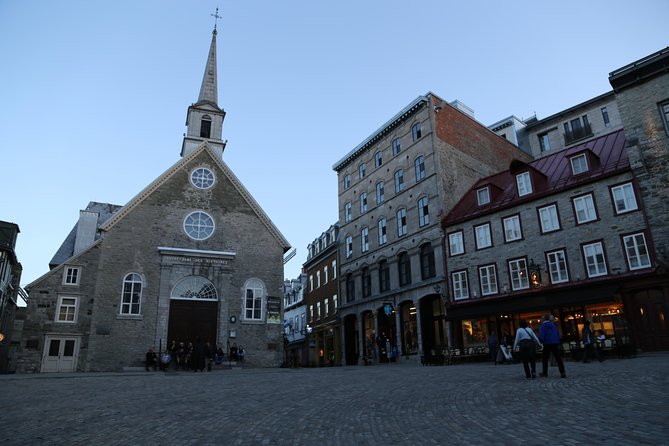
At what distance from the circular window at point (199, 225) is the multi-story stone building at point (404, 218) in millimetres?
12602

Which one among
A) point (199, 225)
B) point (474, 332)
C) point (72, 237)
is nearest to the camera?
point (474, 332)

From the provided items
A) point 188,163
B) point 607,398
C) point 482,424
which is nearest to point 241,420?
point 482,424

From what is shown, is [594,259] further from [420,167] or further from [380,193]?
[380,193]

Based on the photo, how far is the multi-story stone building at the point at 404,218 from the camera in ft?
103

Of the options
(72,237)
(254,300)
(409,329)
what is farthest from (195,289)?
(409,329)

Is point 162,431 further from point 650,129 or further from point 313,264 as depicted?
point 313,264

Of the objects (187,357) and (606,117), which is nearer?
(187,357)

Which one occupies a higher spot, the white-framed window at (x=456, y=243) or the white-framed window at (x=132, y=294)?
the white-framed window at (x=456, y=243)

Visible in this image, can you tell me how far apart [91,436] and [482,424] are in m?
5.55

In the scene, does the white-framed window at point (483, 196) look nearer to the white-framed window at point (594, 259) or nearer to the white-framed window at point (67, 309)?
A: the white-framed window at point (594, 259)

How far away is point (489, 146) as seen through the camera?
37.7m

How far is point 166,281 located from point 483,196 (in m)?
20.5

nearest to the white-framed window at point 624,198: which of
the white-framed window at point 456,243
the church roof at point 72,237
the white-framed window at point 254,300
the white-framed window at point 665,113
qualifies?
the white-framed window at point 665,113

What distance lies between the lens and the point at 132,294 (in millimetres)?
28109
